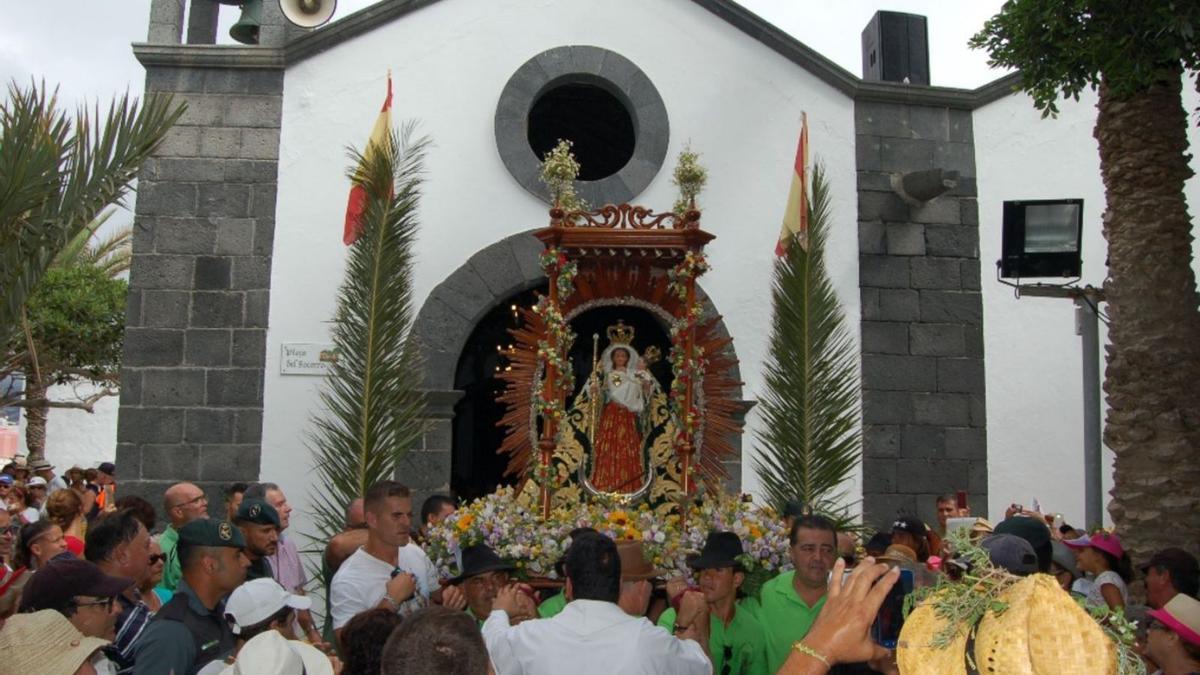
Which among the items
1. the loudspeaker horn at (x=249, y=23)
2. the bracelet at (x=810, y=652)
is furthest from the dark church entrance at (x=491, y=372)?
the bracelet at (x=810, y=652)

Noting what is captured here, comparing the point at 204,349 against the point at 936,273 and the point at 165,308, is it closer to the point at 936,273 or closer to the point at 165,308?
the point at 165,308

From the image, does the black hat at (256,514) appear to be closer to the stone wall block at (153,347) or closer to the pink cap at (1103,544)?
the stone wall block at (153,347)

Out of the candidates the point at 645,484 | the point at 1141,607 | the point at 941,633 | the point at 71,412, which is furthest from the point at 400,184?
the point at 71,412

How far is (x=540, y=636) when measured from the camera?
3721 mm

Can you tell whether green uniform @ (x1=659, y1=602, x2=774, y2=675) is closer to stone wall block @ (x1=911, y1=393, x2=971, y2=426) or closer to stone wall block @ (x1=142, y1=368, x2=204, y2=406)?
stone wall block @ (x1=911, y1=393, x2=971, y2=426)

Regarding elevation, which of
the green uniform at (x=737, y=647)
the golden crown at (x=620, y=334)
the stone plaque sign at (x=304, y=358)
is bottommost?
the green uniform at (x=737, y=647)

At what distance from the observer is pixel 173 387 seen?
969 cm

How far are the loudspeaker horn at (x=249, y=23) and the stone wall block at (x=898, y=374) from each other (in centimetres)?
624

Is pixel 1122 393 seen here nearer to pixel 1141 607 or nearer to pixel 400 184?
pixel 1141 607

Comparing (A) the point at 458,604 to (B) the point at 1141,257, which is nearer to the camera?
(A) the point at 458,604

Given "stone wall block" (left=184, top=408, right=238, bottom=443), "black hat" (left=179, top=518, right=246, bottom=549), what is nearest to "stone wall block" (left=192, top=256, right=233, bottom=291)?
"stone wall block" (left=184, top=408, right=238, bottom=443)

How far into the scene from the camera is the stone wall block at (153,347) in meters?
9.68

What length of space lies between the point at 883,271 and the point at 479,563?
6.18 metres

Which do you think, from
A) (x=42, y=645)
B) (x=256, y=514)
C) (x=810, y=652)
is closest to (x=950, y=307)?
(x=256, y=514)
